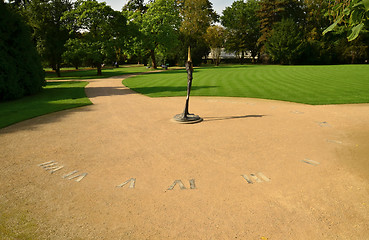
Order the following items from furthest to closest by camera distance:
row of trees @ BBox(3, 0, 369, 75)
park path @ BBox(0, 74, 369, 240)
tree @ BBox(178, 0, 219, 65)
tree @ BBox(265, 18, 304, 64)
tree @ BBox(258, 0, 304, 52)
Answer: tree @ BBox(258, 0, 304, 52) → tree @ BBox(178, 0, 219, 65) → tree @ BBox(265, 18, 304, 64) → row of trees @ BBox(3, 0, 369, 75) → park path @ BBox(0, 74, 369, 240)

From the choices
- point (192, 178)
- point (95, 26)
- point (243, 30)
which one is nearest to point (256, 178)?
point (192, 178)

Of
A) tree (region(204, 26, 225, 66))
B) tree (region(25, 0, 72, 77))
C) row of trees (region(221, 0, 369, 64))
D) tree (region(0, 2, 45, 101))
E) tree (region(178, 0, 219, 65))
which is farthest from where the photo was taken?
tree (region(204, 26, 225, 66))

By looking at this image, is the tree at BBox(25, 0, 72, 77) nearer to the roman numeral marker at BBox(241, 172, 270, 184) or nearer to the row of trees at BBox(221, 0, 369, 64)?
the roman numeral marker at BBox(241, 172, 270, 184)

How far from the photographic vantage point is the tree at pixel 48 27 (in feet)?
102

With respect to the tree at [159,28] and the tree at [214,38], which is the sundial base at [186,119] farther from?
the tree at [214,38]

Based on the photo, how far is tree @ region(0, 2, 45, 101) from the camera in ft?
52.5

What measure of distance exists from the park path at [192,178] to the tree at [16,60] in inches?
317

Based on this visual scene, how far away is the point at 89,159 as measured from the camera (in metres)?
6.60

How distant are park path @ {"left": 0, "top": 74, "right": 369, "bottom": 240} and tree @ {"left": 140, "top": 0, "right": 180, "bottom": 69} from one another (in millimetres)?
38346

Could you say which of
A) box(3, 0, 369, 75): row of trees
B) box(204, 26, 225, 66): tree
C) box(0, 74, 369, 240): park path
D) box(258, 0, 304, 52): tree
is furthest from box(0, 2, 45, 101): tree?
box(258, 0, 304, 52): tree

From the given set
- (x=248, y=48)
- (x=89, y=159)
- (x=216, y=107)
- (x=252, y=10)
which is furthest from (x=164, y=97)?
(x=252, y=10)

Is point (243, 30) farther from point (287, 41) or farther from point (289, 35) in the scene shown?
point (287, 41)

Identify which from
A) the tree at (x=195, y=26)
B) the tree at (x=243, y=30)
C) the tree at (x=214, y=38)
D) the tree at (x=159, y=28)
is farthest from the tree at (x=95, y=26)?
the tree at (x=243, y=30)

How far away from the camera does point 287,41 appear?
5569 cm
